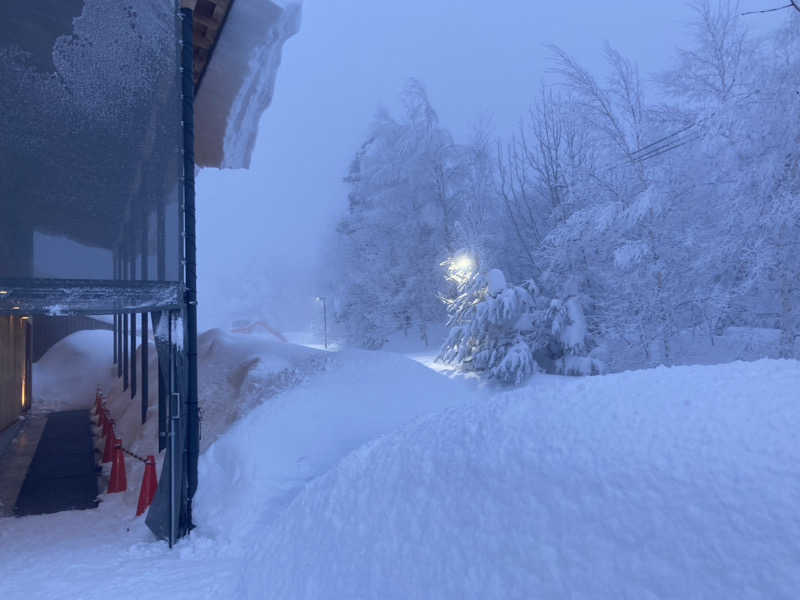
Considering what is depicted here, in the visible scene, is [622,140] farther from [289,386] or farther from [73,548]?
[73,548]

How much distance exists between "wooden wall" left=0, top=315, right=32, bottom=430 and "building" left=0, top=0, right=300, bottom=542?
8346 mm

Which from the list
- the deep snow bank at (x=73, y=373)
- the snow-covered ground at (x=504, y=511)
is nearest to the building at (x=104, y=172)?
the snow-covered ground at (x=504, y=511)

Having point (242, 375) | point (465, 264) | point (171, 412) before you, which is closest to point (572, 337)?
point (465, 264)

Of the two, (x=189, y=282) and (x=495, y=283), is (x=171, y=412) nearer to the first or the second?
(x=189, y=282)

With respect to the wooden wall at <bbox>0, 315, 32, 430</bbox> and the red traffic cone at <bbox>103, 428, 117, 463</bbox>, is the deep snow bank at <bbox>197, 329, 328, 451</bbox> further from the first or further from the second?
the wooden wall at <bbox>0, 315, 32, 430</bbox>

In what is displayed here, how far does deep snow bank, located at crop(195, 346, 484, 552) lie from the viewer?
5.52 meters

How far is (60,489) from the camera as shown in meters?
7.73

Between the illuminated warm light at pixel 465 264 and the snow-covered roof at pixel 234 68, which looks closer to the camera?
the snow-covered roof at pixel 234 68

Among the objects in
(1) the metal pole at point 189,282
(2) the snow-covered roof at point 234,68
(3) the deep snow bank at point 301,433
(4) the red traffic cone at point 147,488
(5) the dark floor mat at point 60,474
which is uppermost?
(2) the snow-covered roof at point 234,68

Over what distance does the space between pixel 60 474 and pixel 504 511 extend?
8.44 meters

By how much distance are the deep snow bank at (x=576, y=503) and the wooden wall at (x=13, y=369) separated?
440 inches

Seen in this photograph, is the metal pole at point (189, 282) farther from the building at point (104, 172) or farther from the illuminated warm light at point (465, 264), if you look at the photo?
the illuminated warm light at point (465, 264)

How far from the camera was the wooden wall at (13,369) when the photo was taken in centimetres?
1244

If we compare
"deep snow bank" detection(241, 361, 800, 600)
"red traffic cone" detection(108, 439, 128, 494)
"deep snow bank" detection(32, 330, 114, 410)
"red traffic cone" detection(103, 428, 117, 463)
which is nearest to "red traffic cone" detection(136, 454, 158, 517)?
"red traffic cone" detection(108, 439, 128, 494)
